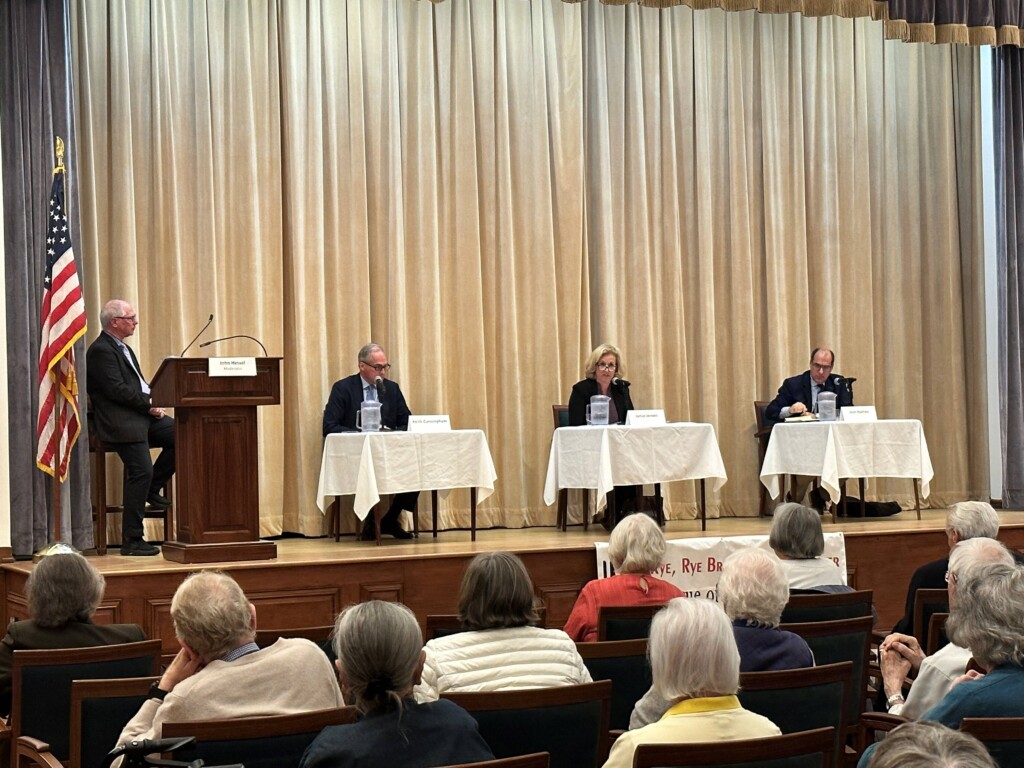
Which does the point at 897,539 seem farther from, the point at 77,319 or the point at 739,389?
the point at 77,319

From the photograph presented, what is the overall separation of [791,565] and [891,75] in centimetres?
700

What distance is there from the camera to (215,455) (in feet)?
22.3

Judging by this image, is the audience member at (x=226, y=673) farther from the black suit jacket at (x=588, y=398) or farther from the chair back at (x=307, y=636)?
the black suit jacket at (x=588, y=398)

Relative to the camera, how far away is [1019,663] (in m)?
2.86

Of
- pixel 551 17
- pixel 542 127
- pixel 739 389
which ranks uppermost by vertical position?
pixel 551 17

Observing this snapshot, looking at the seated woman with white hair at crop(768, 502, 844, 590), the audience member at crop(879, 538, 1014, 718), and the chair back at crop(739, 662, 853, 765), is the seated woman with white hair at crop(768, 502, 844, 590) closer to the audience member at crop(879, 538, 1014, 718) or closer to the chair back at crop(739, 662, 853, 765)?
the audience member at crop(879, 538, 1014, 718)

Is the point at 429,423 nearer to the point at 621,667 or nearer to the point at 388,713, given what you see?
the point at 621,667

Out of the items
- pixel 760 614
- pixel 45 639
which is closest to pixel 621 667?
pixel 760 614

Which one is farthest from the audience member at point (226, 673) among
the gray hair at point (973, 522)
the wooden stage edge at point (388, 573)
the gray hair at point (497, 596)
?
the wooden stage edge at point (388, 573)

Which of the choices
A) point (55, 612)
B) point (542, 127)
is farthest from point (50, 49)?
point (55, 612)

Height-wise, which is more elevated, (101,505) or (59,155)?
(59,155)

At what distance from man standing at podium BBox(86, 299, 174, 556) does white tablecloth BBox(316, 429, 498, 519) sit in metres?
1.07

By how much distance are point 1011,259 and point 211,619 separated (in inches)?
340

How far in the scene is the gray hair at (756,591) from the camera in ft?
12.1
